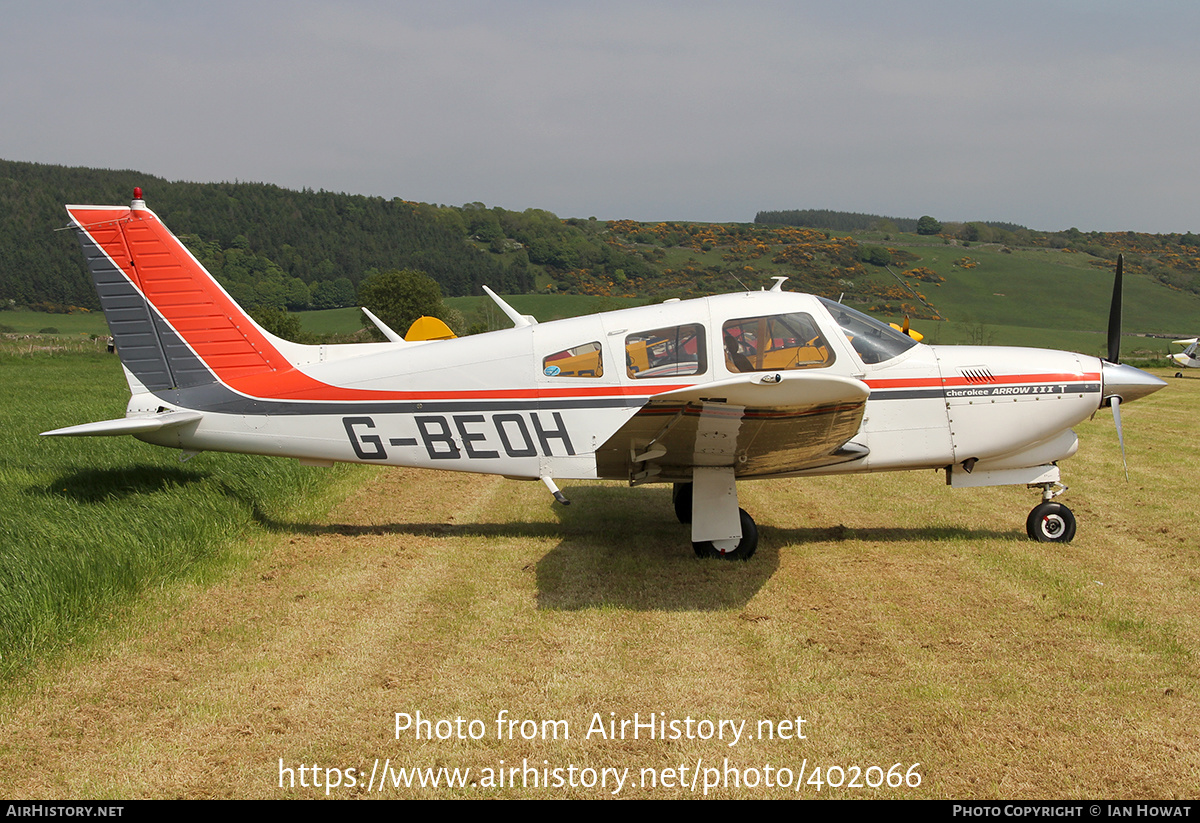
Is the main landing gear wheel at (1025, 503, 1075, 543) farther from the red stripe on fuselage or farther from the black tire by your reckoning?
the black tire

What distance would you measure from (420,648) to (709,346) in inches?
Result: 122

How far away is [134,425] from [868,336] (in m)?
6.08

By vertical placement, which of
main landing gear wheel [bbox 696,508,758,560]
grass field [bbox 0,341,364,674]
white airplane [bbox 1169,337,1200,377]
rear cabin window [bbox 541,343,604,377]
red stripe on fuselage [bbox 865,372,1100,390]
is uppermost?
rear cabin window [bbox 541,343,604,377]

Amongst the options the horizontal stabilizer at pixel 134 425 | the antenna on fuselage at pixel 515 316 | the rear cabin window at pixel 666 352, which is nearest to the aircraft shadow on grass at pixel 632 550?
the horizontal stabilizer at pixel 134 425

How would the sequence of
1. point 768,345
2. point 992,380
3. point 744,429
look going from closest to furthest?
1. point 744,429
2. point 768,345
3. point 992,380

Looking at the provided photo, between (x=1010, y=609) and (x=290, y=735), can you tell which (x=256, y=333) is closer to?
(x=290, y=735)

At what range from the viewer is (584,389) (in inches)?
259

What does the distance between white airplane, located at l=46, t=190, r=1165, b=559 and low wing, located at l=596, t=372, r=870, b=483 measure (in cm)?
4

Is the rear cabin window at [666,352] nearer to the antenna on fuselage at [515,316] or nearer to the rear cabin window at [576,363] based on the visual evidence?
the rear cabin window at [576,363]

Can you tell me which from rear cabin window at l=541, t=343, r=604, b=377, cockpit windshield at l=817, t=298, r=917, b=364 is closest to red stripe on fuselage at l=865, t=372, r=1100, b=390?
cockpit windshield at l=817, t=298, r=917, b=364

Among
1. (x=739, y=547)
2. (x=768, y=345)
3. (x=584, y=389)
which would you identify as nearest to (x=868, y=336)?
(x=768, y=345)

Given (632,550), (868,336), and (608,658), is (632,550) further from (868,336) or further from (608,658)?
(868,336)

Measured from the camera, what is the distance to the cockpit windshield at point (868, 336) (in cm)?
659

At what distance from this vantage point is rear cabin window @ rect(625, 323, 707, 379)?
636cm
